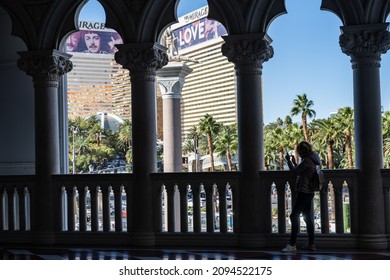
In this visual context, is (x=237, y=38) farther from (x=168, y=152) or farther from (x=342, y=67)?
(x=168, y=152)

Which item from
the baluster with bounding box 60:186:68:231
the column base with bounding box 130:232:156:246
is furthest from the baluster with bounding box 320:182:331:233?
the baluster with bounding box 60:186:68:231

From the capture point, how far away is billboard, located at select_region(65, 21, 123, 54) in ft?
39.7

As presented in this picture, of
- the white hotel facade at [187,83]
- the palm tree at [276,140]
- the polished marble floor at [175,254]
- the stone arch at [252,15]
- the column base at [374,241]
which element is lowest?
the polished marble floor at [175,254]

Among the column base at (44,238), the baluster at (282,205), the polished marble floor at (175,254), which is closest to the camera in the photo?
the polished marble floor at (175,254)

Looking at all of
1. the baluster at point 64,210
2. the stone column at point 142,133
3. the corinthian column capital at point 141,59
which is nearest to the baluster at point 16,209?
the baluster at point 64,210

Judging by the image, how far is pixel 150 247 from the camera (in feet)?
33.8

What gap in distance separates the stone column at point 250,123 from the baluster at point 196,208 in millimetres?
656

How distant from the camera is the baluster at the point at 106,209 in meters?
10.8

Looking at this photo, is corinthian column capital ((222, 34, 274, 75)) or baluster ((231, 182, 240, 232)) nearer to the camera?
corinthian column capital ((222, 34, 274, 75))

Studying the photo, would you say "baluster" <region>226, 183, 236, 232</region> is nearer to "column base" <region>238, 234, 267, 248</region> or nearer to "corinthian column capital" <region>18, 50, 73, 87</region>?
"column base" <region>238, 234, 267, 248</region>

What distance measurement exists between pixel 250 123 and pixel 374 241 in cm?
238

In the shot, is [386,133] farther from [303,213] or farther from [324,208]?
[303,213]

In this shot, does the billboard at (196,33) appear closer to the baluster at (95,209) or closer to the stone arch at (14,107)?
the stone arch at (14,107)

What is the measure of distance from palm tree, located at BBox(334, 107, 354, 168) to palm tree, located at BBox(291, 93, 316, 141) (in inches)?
18.2
